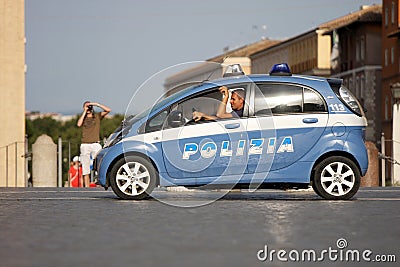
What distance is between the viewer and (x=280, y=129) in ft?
62.3

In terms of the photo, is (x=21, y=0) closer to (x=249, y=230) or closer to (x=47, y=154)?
(x=47, y=154)

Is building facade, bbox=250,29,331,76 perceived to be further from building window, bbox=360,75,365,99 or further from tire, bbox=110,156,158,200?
tire, bbox=110,156,158,200

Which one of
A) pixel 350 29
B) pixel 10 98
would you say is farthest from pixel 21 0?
pixel 350 29

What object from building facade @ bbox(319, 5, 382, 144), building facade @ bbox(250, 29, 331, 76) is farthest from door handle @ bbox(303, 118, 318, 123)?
building facade @ bbox(250, 29, 331, 76)

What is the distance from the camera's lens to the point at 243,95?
1914 centimetres

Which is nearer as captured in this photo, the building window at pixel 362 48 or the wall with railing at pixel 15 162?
the wall with railing at pixel 15 162

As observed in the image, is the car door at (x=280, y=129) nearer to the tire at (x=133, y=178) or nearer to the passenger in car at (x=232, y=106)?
the passenger in car at (x=232, y=106)

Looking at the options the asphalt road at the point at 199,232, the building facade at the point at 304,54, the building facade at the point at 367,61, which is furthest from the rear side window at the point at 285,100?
the building facade at the point at 304,54

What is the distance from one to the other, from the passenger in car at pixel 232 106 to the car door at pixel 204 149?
0.06 meters

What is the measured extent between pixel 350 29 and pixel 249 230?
98780mm

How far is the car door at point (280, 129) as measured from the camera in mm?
18953

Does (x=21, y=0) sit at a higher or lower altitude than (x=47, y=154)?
higher

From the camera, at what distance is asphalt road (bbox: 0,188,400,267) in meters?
10.3

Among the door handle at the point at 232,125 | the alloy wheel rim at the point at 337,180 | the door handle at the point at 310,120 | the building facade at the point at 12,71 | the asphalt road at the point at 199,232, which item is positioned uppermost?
the building facade at the point at 12,71
